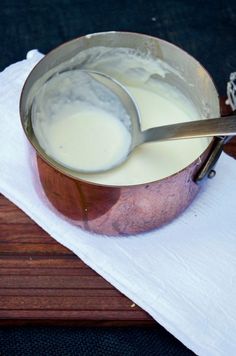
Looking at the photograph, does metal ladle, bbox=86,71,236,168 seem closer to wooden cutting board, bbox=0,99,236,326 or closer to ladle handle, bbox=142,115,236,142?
ladle handle, bbox=142,115,236,142

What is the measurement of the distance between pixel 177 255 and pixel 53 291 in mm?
116

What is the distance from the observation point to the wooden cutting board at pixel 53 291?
1.73 feet

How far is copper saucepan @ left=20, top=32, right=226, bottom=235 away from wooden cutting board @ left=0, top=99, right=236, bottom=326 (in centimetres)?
4

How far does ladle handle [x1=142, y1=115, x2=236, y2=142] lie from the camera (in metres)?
0.49

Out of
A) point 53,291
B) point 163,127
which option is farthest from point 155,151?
point 53,291

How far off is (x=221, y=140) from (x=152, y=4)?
0.42m

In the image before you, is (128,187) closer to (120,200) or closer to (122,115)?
(120,200)

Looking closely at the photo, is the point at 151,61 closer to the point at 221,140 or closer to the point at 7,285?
the point at 221,140

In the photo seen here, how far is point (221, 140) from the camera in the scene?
52 cm

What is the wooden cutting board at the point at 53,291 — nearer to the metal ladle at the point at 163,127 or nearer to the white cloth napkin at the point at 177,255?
the white cloth napkin at the point at 177,255

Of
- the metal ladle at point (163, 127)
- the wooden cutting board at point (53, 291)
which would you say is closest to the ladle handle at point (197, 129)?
the metal ladle at point (163, 127)

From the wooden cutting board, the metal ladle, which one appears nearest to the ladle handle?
the metal ladle

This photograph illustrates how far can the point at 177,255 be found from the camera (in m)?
0.55

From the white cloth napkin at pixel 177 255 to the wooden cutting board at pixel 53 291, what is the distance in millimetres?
10
